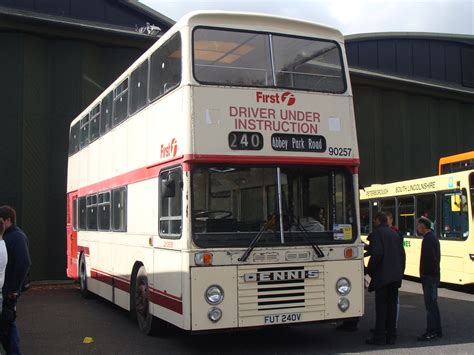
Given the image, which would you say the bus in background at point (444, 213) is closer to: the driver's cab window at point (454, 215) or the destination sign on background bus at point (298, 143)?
the driver's cab window at point (454, 215)

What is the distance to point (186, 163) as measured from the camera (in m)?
7.20

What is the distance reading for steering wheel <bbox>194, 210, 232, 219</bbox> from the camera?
7.21 metres

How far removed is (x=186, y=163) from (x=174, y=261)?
1.29 metres

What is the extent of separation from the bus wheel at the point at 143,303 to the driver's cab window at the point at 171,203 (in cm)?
131

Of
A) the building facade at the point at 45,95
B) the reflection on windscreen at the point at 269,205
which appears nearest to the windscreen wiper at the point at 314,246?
the reflection on windscreen at the point at 269,205

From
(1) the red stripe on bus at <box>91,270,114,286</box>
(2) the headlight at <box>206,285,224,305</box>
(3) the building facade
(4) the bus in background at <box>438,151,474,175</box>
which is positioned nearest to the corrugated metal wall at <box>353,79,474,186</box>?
(4) the bus in background at <box>438,151,474,175</box>

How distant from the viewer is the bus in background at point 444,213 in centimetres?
1347

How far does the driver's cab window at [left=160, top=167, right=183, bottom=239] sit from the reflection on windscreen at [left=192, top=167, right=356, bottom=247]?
0.89ft

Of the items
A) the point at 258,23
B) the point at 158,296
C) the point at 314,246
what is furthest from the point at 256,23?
the point at 158,296

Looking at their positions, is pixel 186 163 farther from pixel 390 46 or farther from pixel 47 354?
pixel 390 46

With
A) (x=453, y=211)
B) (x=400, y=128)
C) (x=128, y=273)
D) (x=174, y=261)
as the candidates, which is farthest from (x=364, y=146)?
(x=174, y=261)

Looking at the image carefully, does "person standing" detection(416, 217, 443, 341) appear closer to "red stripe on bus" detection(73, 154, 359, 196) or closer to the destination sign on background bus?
"red stripe on bus" detection(73, 154, 359, 196)

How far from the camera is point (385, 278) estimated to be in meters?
8.02

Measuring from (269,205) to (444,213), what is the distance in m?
8.48
